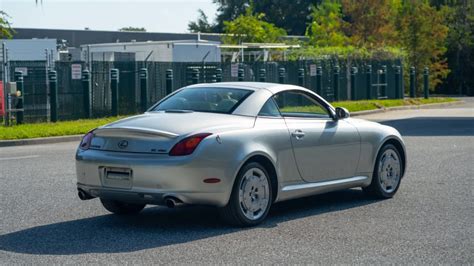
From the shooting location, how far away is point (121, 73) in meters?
28.2

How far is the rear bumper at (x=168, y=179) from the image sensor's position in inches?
328

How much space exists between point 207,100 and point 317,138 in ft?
4.13

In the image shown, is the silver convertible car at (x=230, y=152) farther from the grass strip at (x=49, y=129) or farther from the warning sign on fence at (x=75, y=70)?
A: the warning sign on fence at (x=75, y=70)

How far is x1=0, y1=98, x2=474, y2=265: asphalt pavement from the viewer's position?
297 inches

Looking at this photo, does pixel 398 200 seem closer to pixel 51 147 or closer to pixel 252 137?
pixel 252 137

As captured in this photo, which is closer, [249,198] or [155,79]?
[249,198]

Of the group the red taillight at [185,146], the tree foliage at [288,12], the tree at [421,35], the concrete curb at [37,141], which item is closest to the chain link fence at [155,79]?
the concrete curb at [37,141]

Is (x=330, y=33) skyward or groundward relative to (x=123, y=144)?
skyward

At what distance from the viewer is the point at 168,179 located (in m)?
8.33

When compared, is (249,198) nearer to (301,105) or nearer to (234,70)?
(301,105)

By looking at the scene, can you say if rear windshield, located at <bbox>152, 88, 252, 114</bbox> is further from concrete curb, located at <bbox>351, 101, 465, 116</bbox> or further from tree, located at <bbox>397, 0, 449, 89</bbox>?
tree, located at <bbox>397, 0, 449, 89</bbox>

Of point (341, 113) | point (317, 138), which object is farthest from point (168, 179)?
point (341, 113)

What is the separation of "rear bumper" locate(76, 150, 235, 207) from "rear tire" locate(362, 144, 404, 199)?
2.66 meters

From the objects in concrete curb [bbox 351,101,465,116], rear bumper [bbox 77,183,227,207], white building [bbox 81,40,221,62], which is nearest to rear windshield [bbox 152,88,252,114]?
rear bumper [bbox 77,183,227,207]
